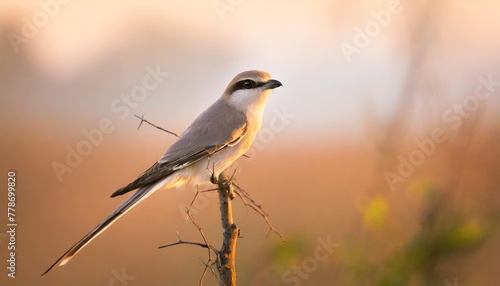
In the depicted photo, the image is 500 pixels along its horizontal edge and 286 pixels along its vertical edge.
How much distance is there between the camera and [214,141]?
261 cm

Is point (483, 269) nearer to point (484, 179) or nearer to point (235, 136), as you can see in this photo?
point (484, 179)

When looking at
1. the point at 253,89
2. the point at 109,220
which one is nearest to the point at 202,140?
the point at 253,89

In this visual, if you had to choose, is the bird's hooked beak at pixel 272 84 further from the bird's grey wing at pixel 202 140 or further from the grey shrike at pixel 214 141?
the bird's grey wing at pixel 202 140

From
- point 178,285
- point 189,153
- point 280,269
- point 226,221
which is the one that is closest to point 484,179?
point 280,269

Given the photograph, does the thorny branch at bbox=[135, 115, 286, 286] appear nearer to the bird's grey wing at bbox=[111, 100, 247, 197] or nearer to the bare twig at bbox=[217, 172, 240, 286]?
the bare twig at bbox=[217, 172, 240, 286]

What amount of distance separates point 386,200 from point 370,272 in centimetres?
26

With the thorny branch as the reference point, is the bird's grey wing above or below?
above

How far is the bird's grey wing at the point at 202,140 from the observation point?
2.43 metres

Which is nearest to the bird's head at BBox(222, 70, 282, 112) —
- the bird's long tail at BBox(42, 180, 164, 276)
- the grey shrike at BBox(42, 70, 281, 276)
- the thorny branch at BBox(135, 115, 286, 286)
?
the grey shrike at BBox(42, 70, 281, 276)

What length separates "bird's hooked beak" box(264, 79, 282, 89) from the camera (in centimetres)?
279

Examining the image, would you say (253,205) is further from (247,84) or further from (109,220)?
(247,84)

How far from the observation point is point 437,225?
1.87m

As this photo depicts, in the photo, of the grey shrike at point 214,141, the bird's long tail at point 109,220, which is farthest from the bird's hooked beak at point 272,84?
the bird's long tail at point 109,220

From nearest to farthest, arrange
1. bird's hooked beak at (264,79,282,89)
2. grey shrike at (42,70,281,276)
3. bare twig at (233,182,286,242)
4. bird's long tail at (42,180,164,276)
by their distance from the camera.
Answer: bare twig at (233,182,286,242) < bird's long tail at (42,180,164,276) < grey shrike at (42,70,281,276) < bird's hooked beak at (264,79,282,89)
